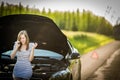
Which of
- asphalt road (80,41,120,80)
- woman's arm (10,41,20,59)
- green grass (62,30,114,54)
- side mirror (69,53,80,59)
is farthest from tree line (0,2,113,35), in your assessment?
woman's arm (10,41,20,59)

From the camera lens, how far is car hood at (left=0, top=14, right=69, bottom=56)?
4184 millimetres

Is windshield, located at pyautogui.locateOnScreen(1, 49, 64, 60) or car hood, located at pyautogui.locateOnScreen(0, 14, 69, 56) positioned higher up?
car hood, located at pyautogui.locateOnScreen(0, 14, 69, 56)

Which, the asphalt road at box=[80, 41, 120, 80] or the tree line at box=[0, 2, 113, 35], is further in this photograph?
the tree line at box=[0, 2, 113, 35]

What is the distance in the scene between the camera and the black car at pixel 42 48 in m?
4.11

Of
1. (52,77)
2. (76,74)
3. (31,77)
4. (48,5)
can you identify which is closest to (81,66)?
(76,74)

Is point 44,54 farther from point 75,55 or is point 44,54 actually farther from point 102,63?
point 102,63

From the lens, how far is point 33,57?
163 inches

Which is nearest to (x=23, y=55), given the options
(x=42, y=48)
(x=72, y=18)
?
(x=42, y=48)

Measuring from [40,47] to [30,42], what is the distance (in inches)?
5.8

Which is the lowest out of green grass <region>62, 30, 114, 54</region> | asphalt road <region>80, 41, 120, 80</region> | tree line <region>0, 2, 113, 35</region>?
asphalt road <region>80, 41, 120, 80</region>

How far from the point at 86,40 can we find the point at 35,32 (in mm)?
691

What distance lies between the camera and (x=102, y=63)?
164 inches

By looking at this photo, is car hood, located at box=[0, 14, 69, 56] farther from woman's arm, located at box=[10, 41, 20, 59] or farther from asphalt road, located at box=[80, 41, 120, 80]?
asphalt road, located at box=[80, 41, 120, 80]

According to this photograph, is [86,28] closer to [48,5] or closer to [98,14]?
[98,14]
